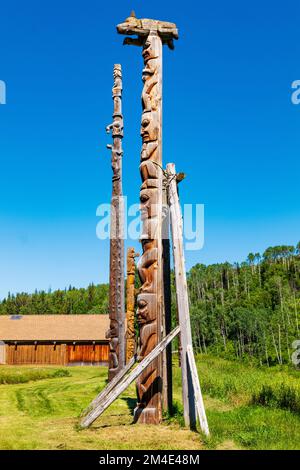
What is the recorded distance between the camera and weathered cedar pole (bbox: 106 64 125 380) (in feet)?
38.2

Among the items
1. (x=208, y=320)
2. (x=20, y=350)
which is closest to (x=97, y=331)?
(x=20, y=350)

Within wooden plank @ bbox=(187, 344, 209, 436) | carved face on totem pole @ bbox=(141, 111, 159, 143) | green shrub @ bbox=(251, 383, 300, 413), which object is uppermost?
carved face on totem pole @ bbox=(141, 111, 159, 143)

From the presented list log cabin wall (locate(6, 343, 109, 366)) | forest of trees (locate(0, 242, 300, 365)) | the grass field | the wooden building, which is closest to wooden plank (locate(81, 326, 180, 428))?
the grass field

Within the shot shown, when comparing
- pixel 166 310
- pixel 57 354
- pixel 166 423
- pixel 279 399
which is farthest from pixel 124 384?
pixel 57 354

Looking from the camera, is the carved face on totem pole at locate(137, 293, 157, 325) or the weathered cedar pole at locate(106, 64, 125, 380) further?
the weathered cedar pole at locate(106, 64, 125, 380)

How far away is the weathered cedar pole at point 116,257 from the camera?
11656 mm

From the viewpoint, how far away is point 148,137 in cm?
852

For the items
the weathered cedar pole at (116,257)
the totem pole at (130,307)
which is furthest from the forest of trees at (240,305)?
the weathered cedar pole at (116,257)

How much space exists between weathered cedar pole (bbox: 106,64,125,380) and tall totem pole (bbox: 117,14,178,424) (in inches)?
→ 153

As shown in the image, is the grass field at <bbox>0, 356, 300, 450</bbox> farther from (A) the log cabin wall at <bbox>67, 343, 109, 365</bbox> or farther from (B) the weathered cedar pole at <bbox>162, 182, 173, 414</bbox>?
(A) the log cabin wall at <bbox>67, 343, 109, 365</bbox>

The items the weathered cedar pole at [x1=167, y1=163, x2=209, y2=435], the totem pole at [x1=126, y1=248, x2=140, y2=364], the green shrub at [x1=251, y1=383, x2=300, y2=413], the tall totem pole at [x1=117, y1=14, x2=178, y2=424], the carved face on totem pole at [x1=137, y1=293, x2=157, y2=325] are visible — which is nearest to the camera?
the weathered cedar pole at [x1=167, y1=163, x2=209, y2=435]

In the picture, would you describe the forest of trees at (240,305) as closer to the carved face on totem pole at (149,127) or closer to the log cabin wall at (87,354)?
the log cabin wall at (87,354)

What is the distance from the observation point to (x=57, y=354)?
101 feet

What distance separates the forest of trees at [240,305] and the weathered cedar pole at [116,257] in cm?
4521
